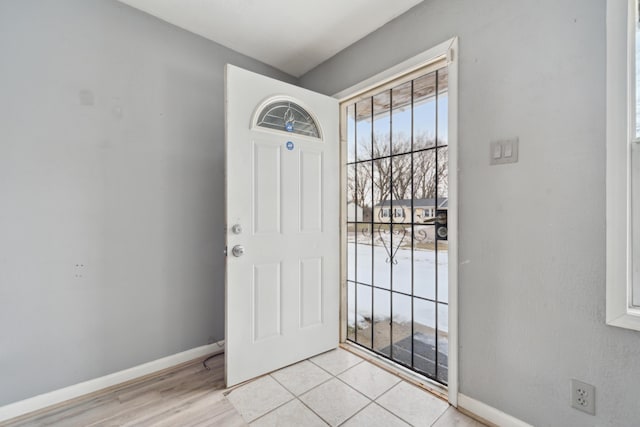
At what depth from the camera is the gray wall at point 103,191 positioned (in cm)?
150

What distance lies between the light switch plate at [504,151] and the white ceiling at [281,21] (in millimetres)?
1085

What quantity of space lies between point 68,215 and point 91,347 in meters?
0.83

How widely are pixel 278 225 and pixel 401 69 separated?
137 centimetres

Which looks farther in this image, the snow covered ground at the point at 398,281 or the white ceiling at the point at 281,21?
the snow covered ground at the point at 398,281

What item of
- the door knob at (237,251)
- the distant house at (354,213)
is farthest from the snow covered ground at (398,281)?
the door knob at (237,251)

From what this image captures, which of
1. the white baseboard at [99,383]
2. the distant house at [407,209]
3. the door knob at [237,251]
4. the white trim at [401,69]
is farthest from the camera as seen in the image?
the distant house at [407,209]

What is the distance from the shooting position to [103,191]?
174cm

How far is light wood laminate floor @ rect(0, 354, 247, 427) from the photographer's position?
1.46 metres

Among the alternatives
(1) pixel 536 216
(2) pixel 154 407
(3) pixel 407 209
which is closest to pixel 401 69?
(3) pixel 407 209

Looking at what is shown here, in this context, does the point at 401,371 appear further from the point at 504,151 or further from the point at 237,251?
the point at 504,151

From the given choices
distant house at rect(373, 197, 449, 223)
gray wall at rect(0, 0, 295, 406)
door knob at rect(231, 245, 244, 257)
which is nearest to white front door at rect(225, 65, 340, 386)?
door knob at rect(231, 245, 244, 257)

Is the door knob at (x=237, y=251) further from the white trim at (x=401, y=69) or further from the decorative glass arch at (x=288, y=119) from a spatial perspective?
the white trim at (x=401, y=69)

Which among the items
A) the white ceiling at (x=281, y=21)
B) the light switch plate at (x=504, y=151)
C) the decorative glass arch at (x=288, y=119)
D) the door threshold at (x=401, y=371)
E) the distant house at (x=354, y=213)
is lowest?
the door threshold at (x=401, y=371)

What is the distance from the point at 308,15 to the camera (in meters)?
1.87
